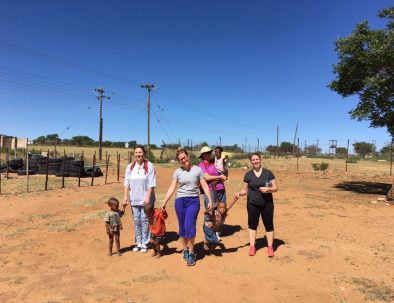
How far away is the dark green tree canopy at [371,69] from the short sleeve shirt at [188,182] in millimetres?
9938

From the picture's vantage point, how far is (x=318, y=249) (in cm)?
688

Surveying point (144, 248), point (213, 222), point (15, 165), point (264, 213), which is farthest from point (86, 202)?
point (15, 165)

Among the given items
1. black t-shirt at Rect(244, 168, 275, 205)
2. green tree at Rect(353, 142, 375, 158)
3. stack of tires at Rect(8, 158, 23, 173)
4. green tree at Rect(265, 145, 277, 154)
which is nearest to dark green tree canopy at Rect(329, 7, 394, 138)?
black t-shirt at Rect(244, 168, 275, 205)

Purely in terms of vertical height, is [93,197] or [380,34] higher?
[380,34]

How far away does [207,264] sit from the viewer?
6.07 m

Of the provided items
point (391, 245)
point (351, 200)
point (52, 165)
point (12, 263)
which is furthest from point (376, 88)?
point (52, 165)

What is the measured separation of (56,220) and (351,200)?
367 inches

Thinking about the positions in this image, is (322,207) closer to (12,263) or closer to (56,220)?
(56,220)

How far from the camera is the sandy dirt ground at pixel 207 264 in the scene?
5.05 metres

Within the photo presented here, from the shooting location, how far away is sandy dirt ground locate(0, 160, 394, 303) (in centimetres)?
505

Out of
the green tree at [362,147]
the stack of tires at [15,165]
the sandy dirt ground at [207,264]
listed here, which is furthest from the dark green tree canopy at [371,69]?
the green tree at [362,147]

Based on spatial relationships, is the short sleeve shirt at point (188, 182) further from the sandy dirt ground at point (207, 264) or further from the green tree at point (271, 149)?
the green tree at point (271, 149)

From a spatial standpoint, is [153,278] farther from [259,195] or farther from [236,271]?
[259,195]

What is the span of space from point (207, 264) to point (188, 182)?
133 centimetres
